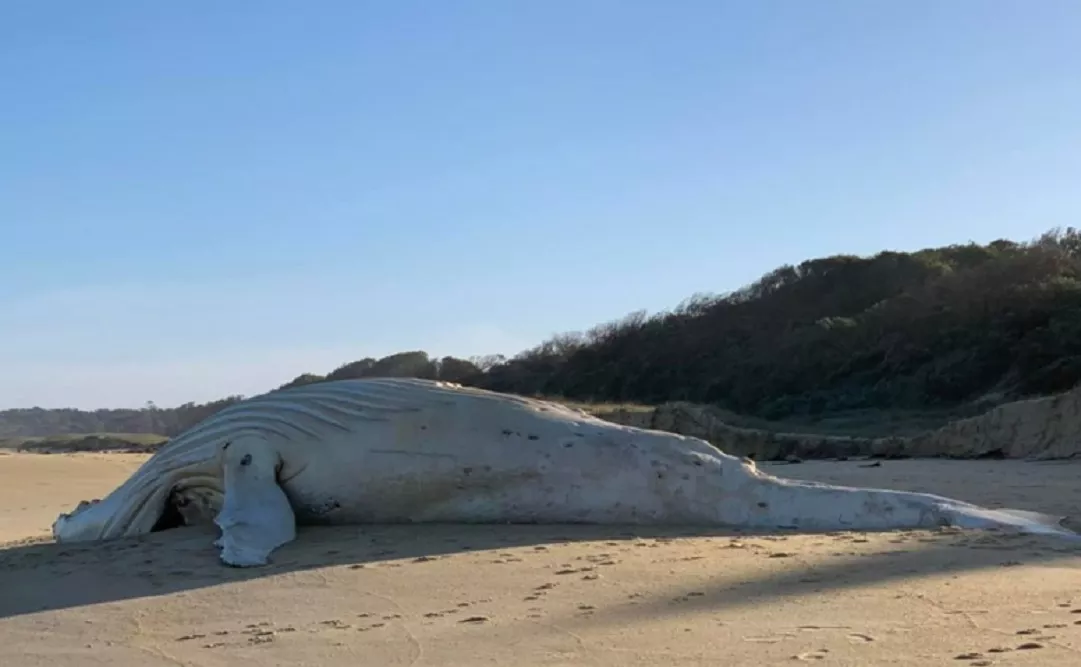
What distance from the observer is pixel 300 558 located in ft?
22.5

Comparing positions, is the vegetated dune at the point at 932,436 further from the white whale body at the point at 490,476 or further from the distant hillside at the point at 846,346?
the white whale body at the point at 490,476

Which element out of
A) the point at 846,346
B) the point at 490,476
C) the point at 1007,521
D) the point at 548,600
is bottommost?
the point at 548,600

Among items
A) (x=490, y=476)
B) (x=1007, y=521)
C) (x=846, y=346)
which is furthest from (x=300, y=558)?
Result: (x=846, y=346)

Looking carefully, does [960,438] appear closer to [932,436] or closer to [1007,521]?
[932,436]

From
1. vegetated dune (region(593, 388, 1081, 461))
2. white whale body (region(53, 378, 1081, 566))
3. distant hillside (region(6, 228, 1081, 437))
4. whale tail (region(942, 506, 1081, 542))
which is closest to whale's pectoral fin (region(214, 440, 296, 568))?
white whale body (region(53, 378, 1081, 566))

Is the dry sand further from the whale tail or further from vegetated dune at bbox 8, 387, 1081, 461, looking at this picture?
vegetated dune at bbox 8, 387, 1081, 461

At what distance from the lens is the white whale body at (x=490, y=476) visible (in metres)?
8.15


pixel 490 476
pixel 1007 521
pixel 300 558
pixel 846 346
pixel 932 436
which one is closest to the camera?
pixel 300 558

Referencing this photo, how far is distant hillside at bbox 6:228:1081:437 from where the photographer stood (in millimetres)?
24266

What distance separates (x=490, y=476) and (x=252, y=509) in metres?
1.74

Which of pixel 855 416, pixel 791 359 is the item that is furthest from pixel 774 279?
pixel 855 416

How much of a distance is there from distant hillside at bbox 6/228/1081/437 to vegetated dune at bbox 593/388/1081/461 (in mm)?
3725

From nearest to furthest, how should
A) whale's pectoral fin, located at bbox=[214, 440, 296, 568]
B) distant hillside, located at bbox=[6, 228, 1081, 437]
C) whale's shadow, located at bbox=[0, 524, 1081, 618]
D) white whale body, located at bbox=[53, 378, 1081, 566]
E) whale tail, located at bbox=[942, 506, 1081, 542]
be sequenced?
whale's shadow, located at bbox=[0, 524, 1081, 618] → whale's pectoral fin, located at bbox=[214, 440, 296, 568] → whale tail, located at bbox=[942, 506, 1081, 542] → white whale body, located at bbox=[53, 378, 1081, 566] → distant hillside, located at bbox=[6, 228, 1081, 437]

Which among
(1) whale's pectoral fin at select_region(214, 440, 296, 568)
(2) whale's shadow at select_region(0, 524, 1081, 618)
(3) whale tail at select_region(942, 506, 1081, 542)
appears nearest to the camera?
(2) whale's shadow at select_region(0, 524, 1081, 618)
